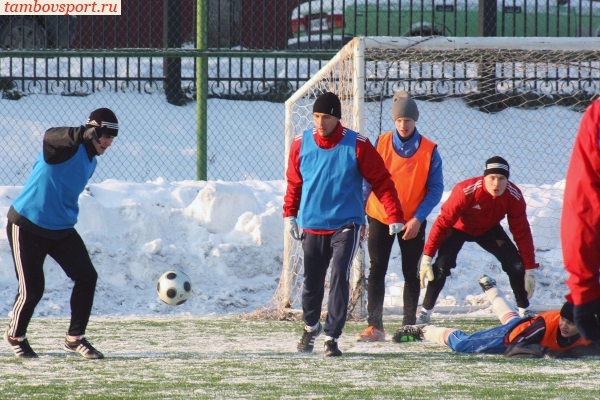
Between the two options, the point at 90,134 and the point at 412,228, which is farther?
the point at 412,228

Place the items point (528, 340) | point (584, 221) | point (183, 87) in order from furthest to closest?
point (183, 87) < point (528, 340) < point (584, 221)

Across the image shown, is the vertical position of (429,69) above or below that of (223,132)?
above

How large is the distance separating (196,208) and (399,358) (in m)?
4.95

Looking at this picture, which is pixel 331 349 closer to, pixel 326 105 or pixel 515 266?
pixel 326 105

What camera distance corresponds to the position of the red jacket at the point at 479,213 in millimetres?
6059

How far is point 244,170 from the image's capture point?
498 inches

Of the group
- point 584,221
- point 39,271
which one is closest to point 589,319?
point 584,221

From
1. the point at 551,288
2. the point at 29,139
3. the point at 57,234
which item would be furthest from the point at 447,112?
the point at 57,234

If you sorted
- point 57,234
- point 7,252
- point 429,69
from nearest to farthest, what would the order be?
point 57,234 → point 7,252 → point 429,69

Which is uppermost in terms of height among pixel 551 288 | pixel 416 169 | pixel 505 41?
pixel 505 41

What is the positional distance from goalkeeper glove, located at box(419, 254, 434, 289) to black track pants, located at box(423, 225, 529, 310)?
0.35ft

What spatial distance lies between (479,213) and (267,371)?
2.24 m

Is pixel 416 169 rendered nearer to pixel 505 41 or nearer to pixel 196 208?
pixel 505 41

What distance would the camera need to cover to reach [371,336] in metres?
6.10
